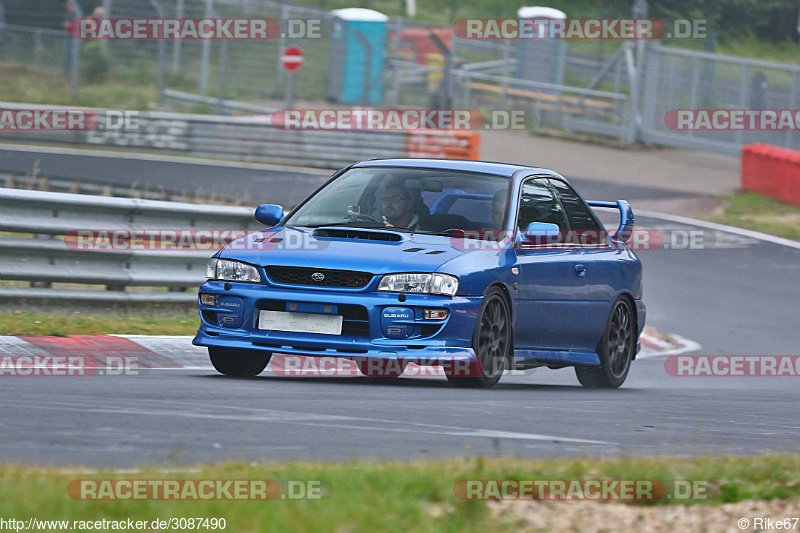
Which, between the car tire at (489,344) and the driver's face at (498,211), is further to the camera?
the driver's face at (498,211)

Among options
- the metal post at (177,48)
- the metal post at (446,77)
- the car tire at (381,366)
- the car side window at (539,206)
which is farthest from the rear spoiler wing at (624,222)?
the metal post at (177,48)

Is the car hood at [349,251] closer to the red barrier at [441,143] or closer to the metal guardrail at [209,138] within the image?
the red barrier at [441,143]

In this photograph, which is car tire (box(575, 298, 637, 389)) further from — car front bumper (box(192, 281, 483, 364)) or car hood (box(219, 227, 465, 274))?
car front bumper (box(192, 281, 483, 364))

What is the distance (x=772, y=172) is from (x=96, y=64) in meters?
19.2

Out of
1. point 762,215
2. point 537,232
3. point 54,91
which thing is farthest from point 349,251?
point 54,91

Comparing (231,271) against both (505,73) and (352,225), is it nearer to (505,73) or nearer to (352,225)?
(352,225)

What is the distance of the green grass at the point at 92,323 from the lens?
10.3 metres

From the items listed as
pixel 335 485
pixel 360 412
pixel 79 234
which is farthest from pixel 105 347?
pixel 335 485

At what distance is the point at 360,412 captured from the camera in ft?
24.1

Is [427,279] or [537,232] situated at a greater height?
[537,232]

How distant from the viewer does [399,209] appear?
374 inches

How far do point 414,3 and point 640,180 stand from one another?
1334 inches

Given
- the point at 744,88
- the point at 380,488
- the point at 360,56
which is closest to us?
the point at 380,488

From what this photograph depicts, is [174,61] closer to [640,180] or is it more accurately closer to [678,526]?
[640,180]
